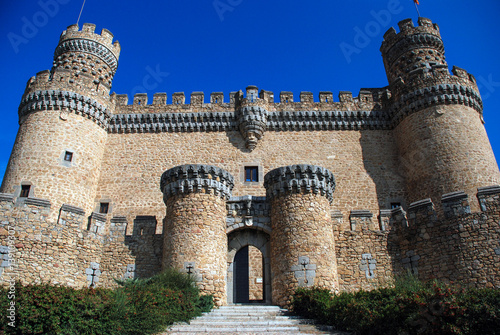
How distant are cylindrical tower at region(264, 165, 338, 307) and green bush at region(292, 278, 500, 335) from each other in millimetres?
2061

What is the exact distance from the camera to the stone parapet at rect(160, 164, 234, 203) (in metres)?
12.5

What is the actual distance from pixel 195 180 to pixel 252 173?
6.43 metres

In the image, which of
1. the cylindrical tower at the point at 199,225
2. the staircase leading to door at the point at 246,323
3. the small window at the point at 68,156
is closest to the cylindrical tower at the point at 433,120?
the cylindrical tower at the point at 199,225

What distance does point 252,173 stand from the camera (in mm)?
18641

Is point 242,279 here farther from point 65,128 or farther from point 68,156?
point 65,128

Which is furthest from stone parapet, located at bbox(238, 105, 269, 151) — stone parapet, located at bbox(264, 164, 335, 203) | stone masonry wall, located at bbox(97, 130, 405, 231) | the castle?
stone parapet, located at bbox(264, 164, 335, 203)

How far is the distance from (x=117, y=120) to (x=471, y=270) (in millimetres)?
16558

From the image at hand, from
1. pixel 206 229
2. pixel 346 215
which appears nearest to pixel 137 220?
pixel 206 229

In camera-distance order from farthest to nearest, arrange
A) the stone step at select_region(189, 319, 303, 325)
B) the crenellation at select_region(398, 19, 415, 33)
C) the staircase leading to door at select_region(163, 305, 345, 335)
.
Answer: the crenellation at select_region(398, 19, 415, 33)
the stone step at select_region(189, 319, 303, 325)
the staircase leading to door at select_region(163, 305, 345, 335)

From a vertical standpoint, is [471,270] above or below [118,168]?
below

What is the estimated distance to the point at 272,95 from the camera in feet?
66.8

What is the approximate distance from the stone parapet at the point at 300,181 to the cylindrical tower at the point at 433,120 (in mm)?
6188

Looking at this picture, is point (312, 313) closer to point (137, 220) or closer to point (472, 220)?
point (472, 220)

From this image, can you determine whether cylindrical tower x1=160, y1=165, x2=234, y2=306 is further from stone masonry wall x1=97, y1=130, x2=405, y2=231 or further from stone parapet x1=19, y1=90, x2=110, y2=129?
stone parapet x1=19, y1=90, x2=110, y2=129
